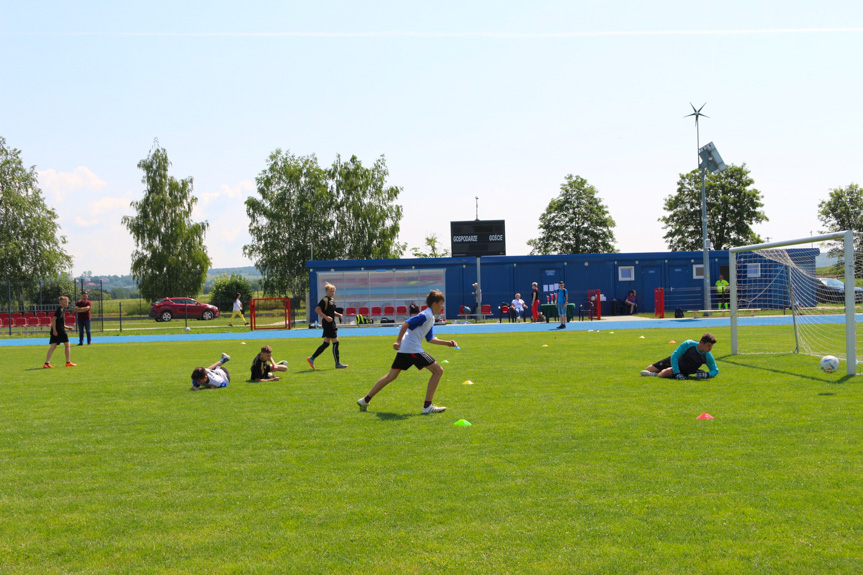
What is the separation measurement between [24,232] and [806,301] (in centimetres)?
5837

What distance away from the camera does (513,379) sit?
12.4 metres

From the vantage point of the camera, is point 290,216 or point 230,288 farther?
point 230,288

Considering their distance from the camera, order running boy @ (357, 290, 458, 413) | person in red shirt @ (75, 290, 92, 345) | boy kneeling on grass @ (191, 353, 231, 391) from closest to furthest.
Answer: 1. running boy @ (357, 290, 458, 413)
2. boy kneeling on grass @ (191, 353, 231, 391)
3. person in red shirt @ (75, 290, 92, 345)

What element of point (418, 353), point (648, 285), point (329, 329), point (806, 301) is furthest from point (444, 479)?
point (648, 285)

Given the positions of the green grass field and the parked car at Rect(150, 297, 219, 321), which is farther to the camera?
the parked car at Rect(150, 297, 219, 321)

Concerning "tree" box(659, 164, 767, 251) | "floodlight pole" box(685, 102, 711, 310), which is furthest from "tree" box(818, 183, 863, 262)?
"floodlight pole" box(685, 102, 711, 310)

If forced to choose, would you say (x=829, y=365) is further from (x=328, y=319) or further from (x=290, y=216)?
(x=290, y=216)

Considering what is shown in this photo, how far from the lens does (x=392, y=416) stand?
899 centimetres

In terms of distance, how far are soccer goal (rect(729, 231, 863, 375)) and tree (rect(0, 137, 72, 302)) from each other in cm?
5407

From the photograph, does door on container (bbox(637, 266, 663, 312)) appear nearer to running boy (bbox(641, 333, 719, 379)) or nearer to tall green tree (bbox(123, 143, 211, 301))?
running boy (bbox(641, 333, 719, 379))

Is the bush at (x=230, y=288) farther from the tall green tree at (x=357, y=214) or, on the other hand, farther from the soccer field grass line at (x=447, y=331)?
the soccer field grass line at (x=447, y=331)

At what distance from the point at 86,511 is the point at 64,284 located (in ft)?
209

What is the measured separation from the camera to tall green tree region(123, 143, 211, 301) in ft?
196

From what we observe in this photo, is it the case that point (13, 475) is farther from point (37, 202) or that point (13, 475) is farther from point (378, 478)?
point (37, 202)
